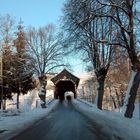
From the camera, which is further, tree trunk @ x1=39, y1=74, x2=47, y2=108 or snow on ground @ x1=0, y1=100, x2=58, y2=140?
tree trunk @ x1=39, y1=74, x2=47, y2=108

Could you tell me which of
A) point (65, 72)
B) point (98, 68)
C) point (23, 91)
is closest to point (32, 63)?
point (23, 91)

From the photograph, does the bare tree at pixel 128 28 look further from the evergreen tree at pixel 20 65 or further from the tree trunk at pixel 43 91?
the evergreen tree at pixel 20 65

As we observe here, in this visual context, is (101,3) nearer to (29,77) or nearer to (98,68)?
(98,68)

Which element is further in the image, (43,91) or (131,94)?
(43,91)

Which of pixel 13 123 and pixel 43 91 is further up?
pixel 43 91

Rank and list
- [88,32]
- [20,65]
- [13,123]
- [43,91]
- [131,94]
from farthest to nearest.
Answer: [20,65], [43,91], [88,32], [131,94], [13,123]

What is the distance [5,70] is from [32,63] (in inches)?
187

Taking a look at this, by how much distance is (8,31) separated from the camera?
59531mm

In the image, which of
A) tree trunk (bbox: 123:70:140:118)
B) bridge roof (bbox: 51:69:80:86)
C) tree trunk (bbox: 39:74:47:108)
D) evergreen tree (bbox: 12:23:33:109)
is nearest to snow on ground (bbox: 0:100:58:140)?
tree trunk (bbox: 123:70:140:118)

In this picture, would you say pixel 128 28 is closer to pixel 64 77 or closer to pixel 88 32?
pixel 88 32

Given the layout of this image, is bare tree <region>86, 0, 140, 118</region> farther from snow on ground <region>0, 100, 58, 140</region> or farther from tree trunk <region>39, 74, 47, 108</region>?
tree trunk <region>39, 74, 47, 108</region>

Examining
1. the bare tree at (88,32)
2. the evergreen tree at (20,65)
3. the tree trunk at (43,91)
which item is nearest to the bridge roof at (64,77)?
the evergreen tree at (20,65)

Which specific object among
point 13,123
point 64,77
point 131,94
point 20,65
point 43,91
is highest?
point 20,65

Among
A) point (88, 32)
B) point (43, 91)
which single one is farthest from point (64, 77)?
point (88, 32)
